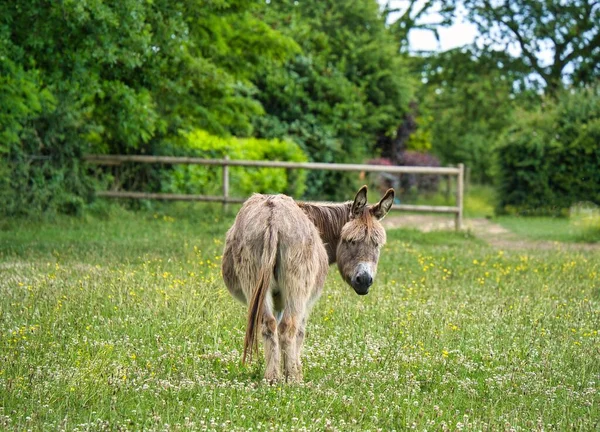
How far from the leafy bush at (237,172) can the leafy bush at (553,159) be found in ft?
21.7

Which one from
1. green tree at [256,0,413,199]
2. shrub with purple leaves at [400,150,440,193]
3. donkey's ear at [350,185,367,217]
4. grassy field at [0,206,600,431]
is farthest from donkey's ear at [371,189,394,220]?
shrub with purple leaves at [400,150,440,193]

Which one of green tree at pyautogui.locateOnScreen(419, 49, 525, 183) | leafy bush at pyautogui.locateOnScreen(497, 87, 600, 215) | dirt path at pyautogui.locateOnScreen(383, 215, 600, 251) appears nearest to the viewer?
dirt path at pyautogui.locateOnScreen(383, 215, 600, 251)

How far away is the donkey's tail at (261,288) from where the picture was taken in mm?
6527

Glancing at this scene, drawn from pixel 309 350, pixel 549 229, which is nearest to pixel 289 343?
pixel 309 350

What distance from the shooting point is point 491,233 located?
69.8 ft

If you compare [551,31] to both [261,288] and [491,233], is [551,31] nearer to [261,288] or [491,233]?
[491,233]

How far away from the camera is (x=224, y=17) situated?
19.8m

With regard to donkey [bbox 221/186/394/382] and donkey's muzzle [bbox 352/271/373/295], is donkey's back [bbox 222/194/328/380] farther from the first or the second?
donkey's muzzle [bbox 352/271/373/295]

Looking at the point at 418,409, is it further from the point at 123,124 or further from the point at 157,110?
the point at 157,110

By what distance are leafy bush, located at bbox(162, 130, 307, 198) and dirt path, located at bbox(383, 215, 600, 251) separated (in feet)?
10.3

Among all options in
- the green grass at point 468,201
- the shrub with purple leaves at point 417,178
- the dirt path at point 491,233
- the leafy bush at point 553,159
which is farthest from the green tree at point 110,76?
the shrub with purple leaves at point 417,178

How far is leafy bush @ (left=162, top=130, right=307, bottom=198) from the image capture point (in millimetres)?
22359

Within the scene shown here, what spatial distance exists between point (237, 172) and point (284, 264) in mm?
17014

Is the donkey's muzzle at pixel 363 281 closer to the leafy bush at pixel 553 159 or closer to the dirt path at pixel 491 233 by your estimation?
the dirt path at pixel 491 233
